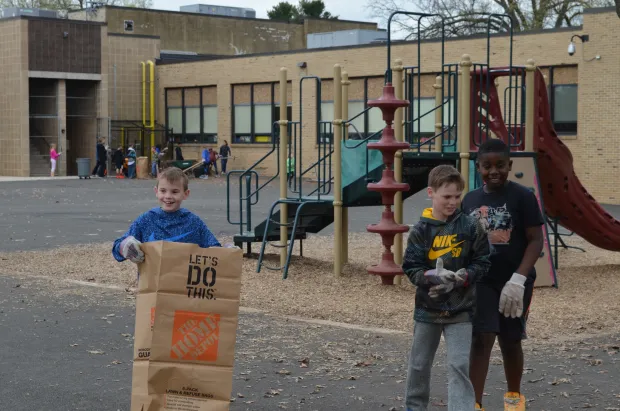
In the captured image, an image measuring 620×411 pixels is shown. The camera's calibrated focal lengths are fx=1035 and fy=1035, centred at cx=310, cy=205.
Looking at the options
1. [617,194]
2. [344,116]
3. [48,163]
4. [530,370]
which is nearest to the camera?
[530,370]

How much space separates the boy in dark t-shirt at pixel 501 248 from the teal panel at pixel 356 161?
659cm

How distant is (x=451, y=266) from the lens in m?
5.45

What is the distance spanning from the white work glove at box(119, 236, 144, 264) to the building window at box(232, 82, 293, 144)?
3828 centimetres

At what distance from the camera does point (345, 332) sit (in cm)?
908

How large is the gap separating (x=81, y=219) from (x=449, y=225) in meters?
17.5

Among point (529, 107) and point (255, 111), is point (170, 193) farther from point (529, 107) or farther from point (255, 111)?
point (255, 111)

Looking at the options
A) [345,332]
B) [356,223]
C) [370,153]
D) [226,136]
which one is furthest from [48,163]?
[345,332]

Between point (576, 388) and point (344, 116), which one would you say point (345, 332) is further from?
point (344, 116)

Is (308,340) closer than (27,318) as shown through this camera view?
Yes

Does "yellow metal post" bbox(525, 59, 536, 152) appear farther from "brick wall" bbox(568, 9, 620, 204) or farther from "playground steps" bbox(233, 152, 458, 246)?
"brick wall" bbox(568, 9, 620, 204)

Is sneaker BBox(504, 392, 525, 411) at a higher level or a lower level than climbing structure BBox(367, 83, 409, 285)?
lower

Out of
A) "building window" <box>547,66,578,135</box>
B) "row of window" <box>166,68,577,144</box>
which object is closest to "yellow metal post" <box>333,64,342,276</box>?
"building window" <box>547,66,578,135</box>

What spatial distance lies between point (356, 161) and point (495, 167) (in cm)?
682

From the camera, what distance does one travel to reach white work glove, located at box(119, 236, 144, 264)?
5.26m
